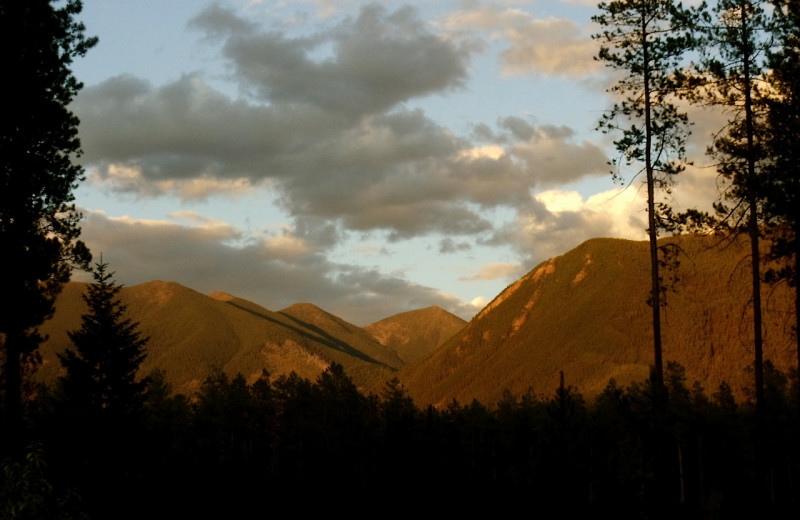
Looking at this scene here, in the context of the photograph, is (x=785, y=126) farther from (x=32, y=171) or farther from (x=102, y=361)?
(x=102, y=361)

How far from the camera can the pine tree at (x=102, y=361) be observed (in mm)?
38969

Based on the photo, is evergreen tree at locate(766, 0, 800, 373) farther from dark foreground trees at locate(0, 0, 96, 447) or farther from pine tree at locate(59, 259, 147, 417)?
pine tree at locate(59, 259, 147, 417)

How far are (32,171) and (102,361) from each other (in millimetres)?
16835

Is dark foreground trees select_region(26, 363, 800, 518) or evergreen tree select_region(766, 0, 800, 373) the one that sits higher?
evergreen tree select_region(766, 0, 800, 373)

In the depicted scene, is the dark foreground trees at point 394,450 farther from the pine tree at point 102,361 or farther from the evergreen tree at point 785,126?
the evergreen tree at point 785,126

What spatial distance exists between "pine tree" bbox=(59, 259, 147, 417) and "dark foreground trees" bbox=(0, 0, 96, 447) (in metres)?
12.5

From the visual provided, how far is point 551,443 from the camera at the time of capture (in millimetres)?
39469

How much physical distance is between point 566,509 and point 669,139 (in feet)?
73.2

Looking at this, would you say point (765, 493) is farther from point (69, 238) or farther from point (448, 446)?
point (69, 238)

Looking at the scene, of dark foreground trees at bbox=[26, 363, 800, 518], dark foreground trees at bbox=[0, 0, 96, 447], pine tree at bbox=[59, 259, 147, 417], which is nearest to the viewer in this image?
dark foreground trees at bbox=[0, 0, 96, 447]

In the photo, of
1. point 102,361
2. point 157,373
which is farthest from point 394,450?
point 102,361

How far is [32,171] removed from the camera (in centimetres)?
2559

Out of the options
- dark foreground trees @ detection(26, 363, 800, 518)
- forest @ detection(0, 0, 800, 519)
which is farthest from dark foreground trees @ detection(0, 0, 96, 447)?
dark foreground trees @ detection(26, 363, 800, 518)

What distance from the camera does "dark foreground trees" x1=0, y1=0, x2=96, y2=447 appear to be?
2400cm
